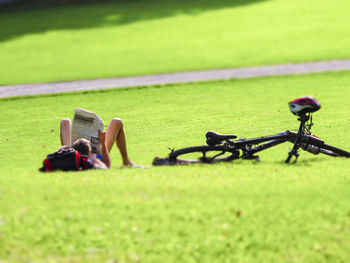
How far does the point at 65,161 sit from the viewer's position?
802cm

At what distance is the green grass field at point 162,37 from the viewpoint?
69.6 ft

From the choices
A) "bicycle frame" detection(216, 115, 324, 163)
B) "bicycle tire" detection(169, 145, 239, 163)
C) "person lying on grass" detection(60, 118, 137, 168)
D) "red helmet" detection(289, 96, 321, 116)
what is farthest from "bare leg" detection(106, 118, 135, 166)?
"red helmet" detection(289, 96, 321, 116)

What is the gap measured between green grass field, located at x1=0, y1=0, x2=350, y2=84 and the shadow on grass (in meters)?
0.05

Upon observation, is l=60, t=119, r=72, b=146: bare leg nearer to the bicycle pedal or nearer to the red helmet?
the bicycle pedal

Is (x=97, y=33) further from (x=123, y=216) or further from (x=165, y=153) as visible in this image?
(x=123, y=216)

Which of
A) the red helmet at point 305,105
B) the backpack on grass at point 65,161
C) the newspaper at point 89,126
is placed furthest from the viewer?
the newspaper at point 89,126

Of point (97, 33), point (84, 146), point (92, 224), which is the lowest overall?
point (92, 224)

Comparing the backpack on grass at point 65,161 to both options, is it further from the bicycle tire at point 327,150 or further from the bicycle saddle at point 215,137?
the bicycle tire at point 327,150

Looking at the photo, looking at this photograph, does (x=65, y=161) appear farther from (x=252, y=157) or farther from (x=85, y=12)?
(x=85, y=12)

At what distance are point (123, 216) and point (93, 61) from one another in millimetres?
16382

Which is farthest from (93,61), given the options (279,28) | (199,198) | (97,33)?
(199,198)

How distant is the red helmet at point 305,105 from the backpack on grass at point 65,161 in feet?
9.77

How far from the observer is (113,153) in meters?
9.71

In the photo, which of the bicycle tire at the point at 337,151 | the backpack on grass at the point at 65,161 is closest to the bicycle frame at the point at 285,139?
the bicycle tire at the point at 337,151
